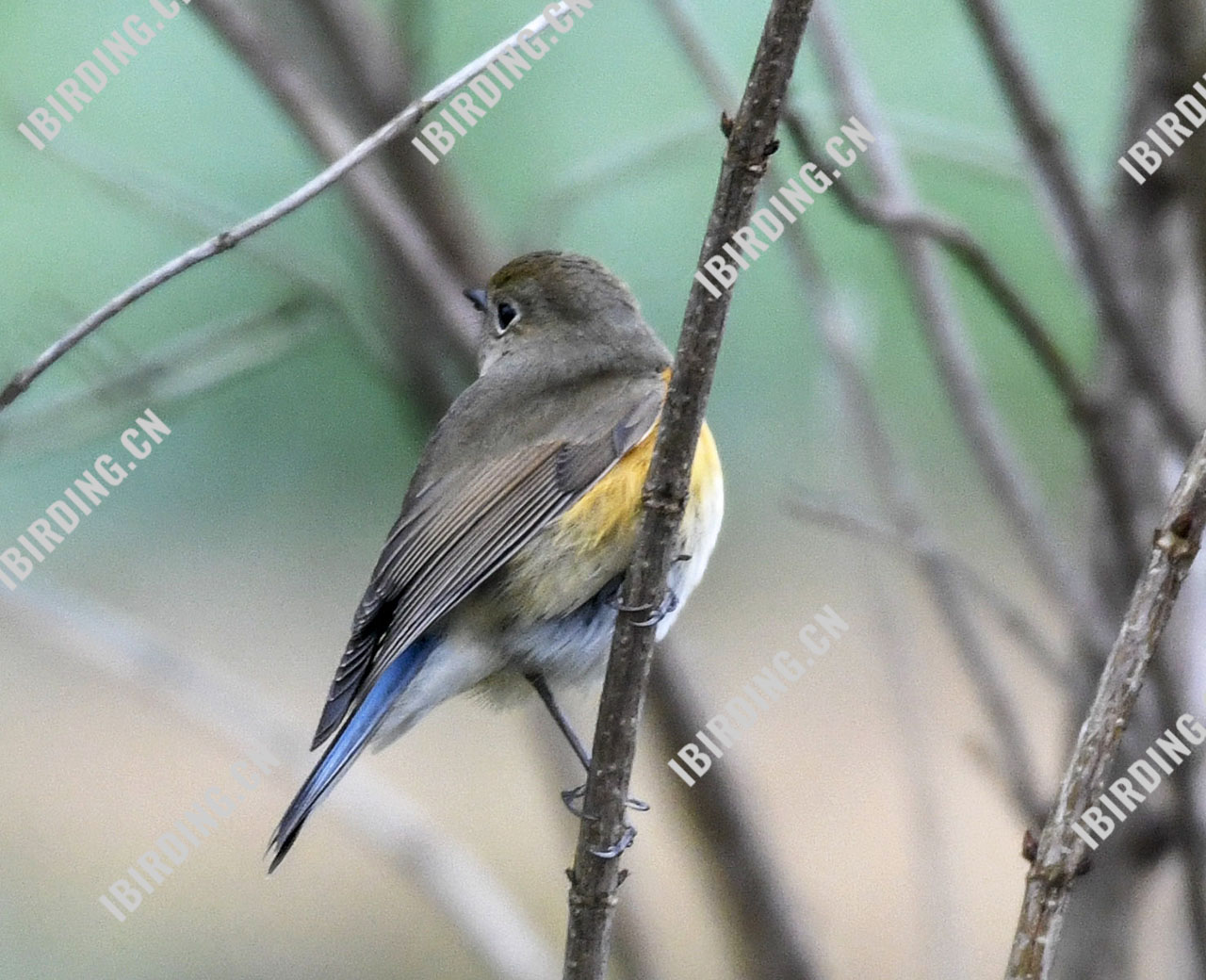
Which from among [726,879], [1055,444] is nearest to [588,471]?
[726,879]

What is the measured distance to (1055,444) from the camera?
257 inches

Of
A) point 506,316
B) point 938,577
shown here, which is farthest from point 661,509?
point 506,316

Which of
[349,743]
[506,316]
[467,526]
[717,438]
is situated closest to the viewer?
[349,743]

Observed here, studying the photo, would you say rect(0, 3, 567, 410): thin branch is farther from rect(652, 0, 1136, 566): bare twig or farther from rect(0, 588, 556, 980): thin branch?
rect(0, 588, 556, 980): thin branch

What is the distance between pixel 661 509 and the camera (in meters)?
2.11

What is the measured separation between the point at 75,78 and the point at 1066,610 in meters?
2.48

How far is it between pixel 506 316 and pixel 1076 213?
1.37m

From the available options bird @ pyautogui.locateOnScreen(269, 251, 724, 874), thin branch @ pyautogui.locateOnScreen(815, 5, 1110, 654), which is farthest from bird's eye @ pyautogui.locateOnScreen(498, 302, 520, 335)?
thin branch @ pyautogui.locateOnScreen(815, 5, 1110, 654)

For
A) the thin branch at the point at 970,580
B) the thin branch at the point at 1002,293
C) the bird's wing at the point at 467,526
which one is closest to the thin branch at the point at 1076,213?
the thin branch at the point at 1002,293

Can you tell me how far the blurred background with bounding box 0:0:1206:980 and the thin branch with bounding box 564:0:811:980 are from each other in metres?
0.76

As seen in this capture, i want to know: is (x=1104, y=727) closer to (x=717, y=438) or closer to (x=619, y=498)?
(x=619, y=498)

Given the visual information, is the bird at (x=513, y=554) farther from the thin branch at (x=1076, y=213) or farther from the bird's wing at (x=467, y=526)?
the thin branch at (x=1076, y=213)

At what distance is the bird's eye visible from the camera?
3590 mm

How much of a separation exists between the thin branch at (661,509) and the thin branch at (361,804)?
3.34 feet
